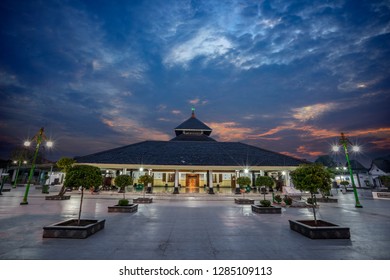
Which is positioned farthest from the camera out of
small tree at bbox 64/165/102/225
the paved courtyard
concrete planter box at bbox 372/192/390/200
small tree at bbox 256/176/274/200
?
concrete planter box at bbox 372/192/390/200

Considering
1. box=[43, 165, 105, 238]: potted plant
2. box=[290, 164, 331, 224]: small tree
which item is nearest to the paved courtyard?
box=[43, 165, 105, 238]: potted plant

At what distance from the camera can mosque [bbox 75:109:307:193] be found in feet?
86.7

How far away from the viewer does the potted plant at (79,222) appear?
6617mm

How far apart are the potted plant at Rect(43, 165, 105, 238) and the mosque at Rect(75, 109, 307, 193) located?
17.6 metres

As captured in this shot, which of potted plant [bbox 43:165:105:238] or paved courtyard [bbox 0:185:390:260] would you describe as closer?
paved courtyard [bbox 0:185:390:260]

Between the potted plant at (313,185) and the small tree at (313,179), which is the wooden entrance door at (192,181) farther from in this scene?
the small tree at (313,179)

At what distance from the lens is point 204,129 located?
46312mm

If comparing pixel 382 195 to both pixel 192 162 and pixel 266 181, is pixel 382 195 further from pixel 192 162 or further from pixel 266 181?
pixel 192 162

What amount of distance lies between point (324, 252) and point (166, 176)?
3239 centimetres

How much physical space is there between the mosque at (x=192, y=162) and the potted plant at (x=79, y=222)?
57.7 feet

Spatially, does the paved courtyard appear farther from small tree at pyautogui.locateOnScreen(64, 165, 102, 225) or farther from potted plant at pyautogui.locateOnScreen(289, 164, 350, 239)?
small tree at pyautogui.locateOnScreen(64, 165, 102, 225)

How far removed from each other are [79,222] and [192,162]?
802 inches
